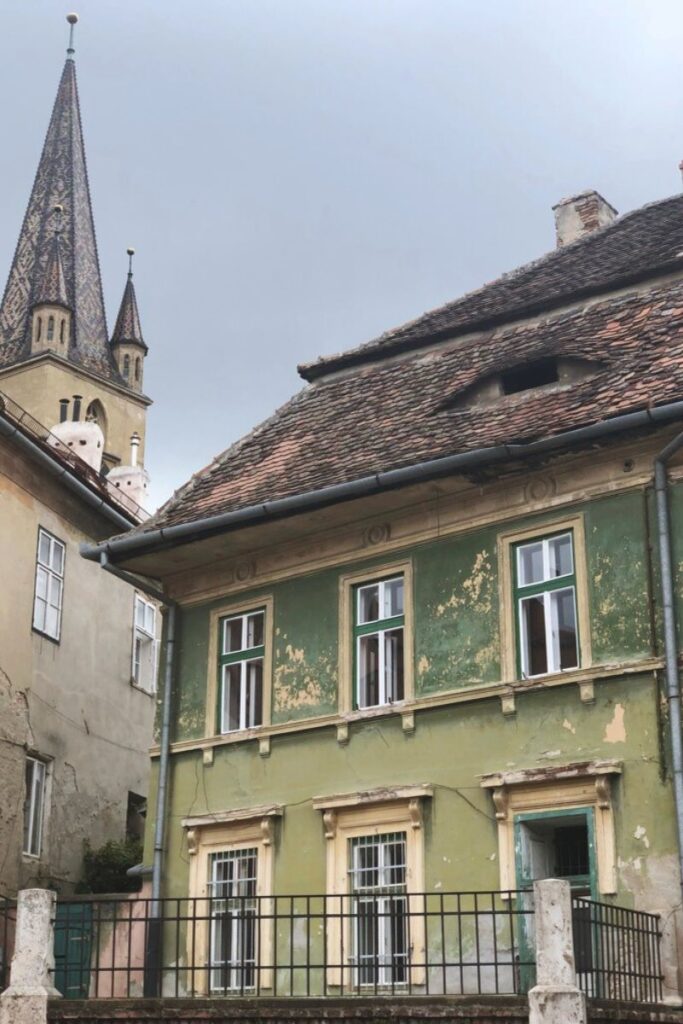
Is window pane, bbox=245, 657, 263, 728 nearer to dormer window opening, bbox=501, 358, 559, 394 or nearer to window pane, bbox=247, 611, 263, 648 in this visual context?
window pane, bbox=247, 611, 263, 648

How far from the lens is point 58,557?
2327 centimetres

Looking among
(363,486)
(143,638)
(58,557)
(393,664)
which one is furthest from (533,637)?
(143,638)

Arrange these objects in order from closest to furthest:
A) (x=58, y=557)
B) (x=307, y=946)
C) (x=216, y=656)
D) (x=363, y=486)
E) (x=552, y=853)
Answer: (x=307, y=946)
(x=552, y=853)
(x=363, y=486)
(x=216, y=656)
(x=58, y=557)

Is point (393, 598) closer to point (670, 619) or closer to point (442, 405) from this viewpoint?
point (442, 405)

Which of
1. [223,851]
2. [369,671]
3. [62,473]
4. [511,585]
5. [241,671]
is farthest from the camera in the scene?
[62,473]

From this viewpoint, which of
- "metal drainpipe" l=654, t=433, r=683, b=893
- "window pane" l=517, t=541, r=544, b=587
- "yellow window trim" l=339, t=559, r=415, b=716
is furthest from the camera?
"yellow window trim" l=339, t=559, r=415, b=716

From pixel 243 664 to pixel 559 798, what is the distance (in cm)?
482

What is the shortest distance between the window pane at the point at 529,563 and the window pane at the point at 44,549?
8937 mm

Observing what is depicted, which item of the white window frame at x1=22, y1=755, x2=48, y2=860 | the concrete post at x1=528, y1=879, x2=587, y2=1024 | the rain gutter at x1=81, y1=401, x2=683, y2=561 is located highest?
the rain gutter at x1=81, y1=401, x2=683, y2=561

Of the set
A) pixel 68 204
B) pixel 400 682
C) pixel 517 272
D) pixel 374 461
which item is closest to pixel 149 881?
pixel 400 682

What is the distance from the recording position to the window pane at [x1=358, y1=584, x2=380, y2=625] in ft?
57.4

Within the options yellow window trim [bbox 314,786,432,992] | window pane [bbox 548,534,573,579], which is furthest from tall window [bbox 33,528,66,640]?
window pane [bbox 548,534,573,579]

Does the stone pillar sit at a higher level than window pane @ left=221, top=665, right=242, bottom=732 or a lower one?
lower

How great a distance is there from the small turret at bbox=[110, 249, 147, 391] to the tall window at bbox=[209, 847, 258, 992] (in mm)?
59735
